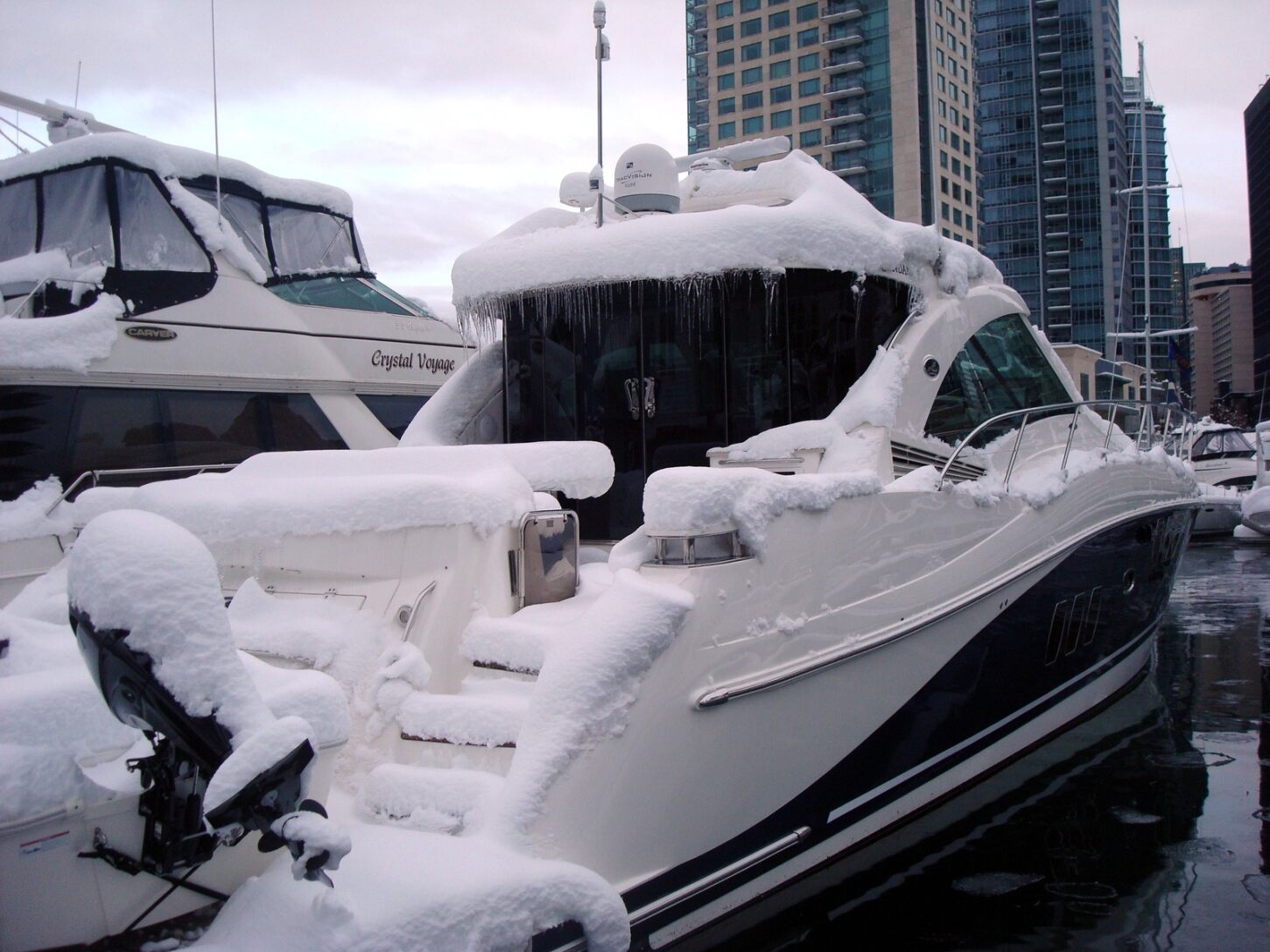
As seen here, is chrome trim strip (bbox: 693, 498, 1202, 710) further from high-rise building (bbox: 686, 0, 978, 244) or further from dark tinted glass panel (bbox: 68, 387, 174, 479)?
high-rise building (bbox: 686, 0, 978, 244)

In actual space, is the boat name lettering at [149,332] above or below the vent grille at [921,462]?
above

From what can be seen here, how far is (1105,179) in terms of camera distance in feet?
299

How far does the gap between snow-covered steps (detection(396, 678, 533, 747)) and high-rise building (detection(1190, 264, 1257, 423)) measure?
12443 cm

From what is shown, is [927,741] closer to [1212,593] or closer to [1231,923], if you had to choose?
[1231,923]

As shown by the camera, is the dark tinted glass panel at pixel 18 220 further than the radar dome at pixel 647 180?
Yes

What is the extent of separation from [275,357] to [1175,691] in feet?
22.7

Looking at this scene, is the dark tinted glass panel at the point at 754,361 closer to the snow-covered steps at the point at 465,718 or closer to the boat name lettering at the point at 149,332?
the snow-covered steps at the point at 465,718

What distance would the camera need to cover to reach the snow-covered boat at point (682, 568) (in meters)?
2.54

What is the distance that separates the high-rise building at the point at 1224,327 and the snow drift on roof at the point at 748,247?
399 ft

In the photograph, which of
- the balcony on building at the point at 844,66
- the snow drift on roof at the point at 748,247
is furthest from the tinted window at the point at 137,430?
the balcony on building at the point at 844,66

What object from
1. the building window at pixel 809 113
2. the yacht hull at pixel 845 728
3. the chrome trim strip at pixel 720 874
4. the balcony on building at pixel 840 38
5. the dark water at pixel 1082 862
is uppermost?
the balcony on building at pixel 840 38

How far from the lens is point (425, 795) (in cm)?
263

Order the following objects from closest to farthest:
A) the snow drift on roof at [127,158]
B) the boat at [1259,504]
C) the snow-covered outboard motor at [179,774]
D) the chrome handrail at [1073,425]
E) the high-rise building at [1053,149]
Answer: the snow-covered outboard motor at [179,774] < the chrome handrail at [1073,425] < the snow drift on roof at [127,158] < the boat at [1259,504] < the high-rise building at [1053,149]

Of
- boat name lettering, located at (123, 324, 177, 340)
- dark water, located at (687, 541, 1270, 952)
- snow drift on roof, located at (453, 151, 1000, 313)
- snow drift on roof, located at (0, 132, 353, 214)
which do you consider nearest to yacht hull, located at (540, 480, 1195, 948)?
dark water, located at (687, 541, 1270, 952)
